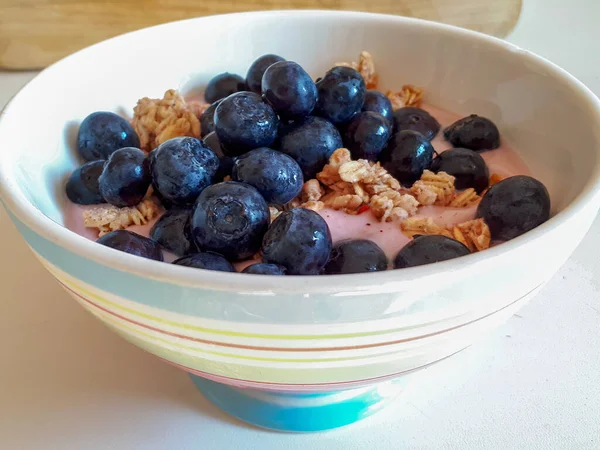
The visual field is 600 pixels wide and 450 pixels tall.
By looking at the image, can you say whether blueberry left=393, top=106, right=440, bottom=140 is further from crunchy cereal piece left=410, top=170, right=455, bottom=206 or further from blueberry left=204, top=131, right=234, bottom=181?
blueberry left=204, top=131, right=234, bottom=181

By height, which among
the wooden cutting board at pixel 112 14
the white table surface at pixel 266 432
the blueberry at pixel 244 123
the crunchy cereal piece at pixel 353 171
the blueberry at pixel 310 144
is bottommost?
the white table surface at pixel 266 432

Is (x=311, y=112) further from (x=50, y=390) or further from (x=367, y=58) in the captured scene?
(x=50, y=390)

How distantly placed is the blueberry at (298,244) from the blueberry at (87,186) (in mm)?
236

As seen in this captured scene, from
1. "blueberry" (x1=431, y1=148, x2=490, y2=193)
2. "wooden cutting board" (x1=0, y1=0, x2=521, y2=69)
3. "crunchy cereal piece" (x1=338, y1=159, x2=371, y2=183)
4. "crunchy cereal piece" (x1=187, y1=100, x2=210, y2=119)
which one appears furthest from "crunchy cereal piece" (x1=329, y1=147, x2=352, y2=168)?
"wooden cutting board" (x1=0, y1=0, x2=521, y2=69)

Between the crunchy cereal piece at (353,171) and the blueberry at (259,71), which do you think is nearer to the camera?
the crunchy cereal piece at (353,171)

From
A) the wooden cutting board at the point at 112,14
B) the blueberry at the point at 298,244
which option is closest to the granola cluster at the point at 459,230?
the blueberry at the point at 298,244

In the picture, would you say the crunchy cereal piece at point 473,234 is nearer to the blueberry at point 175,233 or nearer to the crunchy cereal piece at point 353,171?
the crunchy cereal piece at point 353,171

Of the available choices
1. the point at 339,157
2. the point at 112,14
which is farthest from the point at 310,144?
the point at 112,14

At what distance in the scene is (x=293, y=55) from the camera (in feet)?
2.72

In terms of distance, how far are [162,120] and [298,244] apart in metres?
0.33

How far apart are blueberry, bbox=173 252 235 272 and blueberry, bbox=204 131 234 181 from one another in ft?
0.40

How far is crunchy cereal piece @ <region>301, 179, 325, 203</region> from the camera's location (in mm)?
574

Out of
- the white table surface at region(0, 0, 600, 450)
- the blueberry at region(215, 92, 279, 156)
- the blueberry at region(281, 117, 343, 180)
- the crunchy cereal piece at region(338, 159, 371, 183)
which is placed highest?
the blueberry at region(215, 92, 279, 156)

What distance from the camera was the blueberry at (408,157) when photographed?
605 mm
